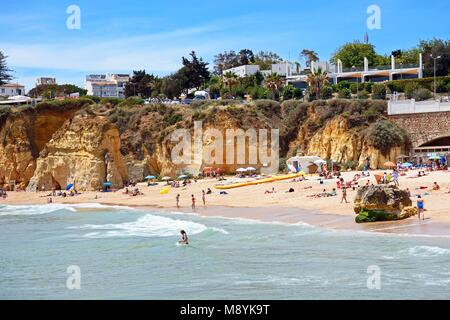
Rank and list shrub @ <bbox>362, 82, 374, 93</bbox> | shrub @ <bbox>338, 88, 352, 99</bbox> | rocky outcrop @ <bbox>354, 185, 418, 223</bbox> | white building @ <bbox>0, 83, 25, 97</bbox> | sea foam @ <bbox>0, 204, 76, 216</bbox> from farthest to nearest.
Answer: white building @ <bbox>0, 83, 25, 97</bbox>
shrub @ <bbox>362, 82, 374, 93</bbox>
shrub @ <bbox>338, 88, 352, 99</bbox>
sea foam @ <bbox>0, 204, 76, 216</bbox>
rocky outcrop @ <bbox>354, 185, 418, 223</bbox>

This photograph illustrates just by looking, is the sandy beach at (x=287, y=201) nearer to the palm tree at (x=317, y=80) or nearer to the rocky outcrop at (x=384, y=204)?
the rocky outcrop at (x=384, y=204)

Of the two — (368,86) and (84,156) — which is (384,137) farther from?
(84,156)

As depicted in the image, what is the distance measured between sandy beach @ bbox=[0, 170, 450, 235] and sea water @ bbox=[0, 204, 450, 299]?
138 centimetres

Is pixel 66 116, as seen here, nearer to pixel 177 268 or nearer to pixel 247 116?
pixel 247 116

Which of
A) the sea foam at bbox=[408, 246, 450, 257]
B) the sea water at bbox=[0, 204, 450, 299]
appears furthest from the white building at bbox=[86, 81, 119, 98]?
the sea foam at bbox=[408, 246, 450, 257]

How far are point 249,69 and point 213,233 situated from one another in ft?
169

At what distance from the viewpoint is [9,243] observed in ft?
84.3

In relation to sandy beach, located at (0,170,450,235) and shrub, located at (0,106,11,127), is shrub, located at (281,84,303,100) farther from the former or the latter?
shrub, located at (0,106,11,127)

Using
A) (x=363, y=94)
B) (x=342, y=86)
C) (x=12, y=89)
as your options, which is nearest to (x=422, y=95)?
(x=363, y=94)

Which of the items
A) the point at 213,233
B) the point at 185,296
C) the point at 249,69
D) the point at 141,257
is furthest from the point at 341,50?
the point at 185,296

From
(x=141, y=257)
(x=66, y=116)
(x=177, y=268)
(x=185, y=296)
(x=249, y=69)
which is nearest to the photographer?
(x=185, y=296)

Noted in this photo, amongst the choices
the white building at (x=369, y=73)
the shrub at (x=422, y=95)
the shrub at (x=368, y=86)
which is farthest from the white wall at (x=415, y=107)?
the white building at (x=369, y=73)

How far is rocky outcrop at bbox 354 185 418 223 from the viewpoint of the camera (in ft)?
77.6

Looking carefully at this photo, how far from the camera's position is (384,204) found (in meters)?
23.8
